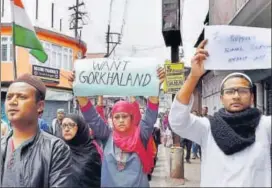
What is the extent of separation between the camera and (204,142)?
2.99 meters

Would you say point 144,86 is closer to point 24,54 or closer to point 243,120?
point 243,120

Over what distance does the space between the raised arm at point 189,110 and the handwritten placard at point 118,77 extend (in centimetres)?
168

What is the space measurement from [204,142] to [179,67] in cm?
719

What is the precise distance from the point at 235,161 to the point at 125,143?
167cm

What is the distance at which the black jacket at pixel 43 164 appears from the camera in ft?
9.50

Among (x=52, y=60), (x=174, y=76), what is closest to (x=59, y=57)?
(x=52, y=60)

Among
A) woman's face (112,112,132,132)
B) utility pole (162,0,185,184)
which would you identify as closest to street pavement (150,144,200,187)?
utility pole (162,0,185,184)

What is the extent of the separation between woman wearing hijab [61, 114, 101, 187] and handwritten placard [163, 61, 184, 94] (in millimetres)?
4968

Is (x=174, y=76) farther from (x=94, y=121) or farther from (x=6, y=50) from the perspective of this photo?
(x=6, y=50)

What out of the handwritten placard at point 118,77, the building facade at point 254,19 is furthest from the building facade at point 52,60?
the handwritten placard at point 118,77

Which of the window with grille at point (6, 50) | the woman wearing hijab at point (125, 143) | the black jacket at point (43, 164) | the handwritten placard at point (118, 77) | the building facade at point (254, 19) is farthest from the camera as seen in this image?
the window with grille at point (6, 50)

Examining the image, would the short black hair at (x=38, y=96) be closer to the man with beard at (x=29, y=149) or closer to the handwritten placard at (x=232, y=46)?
the man with beard at (x=29, y=149)

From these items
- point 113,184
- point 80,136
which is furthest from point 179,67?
point 113,184

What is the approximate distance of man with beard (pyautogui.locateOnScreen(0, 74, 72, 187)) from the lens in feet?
9.55
